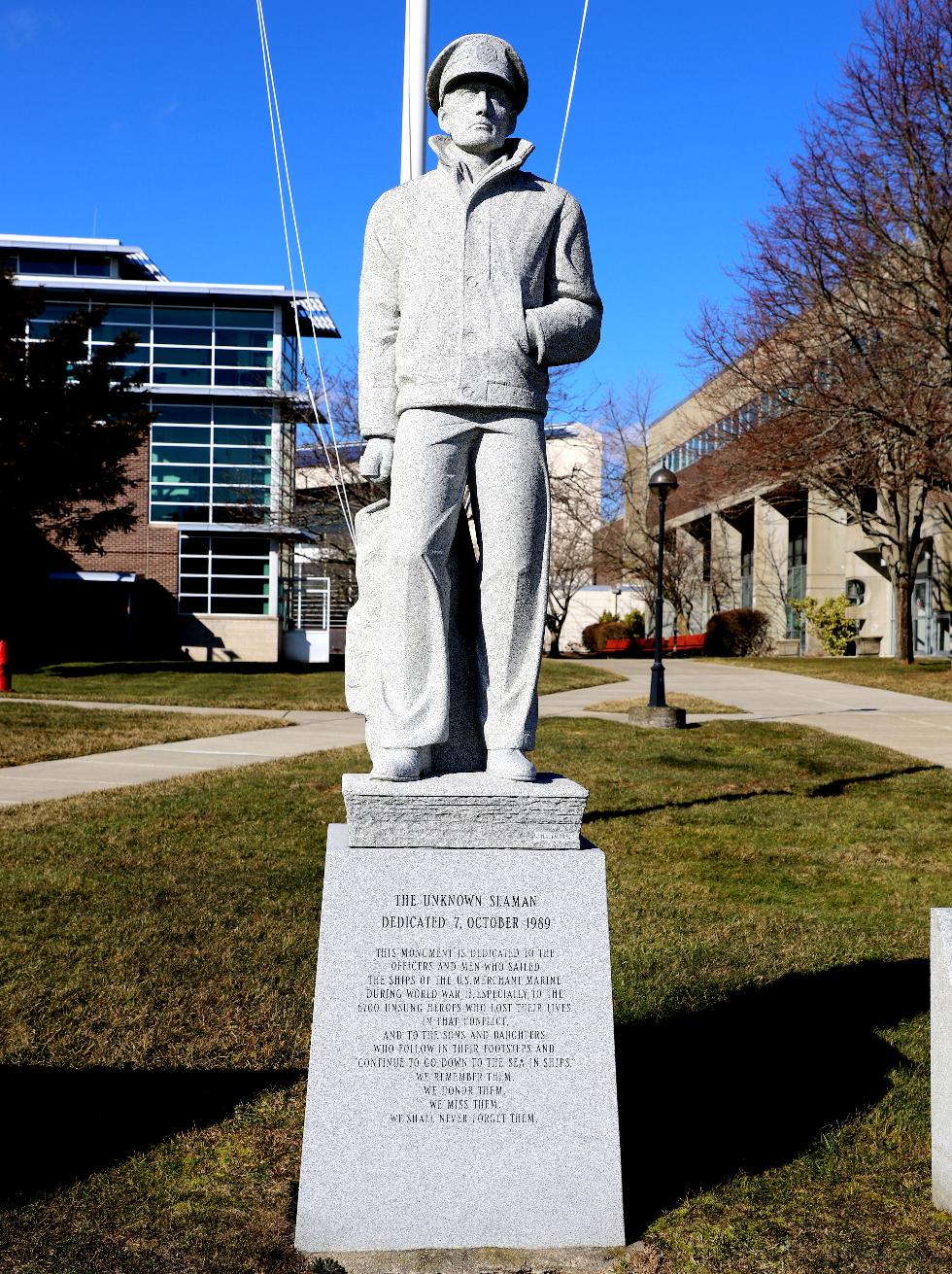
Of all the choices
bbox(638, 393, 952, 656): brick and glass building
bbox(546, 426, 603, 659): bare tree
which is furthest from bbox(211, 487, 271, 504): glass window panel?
bbox(638, 393, 952, 656): brick and glass building

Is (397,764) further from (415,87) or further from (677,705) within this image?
(677,705)

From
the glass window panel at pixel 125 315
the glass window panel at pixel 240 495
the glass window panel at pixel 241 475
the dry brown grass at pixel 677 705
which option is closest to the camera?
the dry brown grass at pixel 677 705

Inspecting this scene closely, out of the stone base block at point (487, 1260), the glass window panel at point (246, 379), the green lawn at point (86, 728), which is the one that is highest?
the glass window panel at point (246, 379)

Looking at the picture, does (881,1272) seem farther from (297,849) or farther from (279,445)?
(279,445)

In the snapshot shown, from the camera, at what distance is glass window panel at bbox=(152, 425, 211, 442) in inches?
1511

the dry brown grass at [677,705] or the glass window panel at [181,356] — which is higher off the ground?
the glass window panel at [181,356]

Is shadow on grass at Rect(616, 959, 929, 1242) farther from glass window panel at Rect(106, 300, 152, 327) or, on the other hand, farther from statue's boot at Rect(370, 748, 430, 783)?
glass window panel at Rect(106, 300, 152, 327)

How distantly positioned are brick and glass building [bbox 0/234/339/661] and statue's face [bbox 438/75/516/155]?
33825 mm

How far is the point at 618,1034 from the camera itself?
4.85 m

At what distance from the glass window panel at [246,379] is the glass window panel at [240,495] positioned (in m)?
3.39

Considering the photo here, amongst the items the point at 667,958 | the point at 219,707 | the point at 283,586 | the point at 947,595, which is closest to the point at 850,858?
the point at 667,958

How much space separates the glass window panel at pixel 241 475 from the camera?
37.9m

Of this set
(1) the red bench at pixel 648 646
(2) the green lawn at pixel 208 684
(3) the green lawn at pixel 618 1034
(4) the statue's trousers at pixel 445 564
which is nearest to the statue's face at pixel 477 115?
(4) the statue's trousers at pixel 445 564

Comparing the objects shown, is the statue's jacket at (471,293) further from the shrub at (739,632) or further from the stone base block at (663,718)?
the shrub at (739,632)
